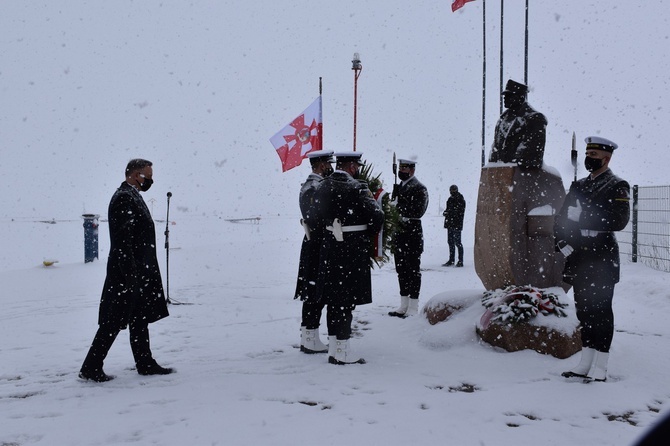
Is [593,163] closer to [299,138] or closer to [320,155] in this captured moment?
[320,155]

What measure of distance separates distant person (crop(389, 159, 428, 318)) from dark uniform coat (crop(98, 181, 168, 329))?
368cm

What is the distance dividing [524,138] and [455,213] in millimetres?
7692

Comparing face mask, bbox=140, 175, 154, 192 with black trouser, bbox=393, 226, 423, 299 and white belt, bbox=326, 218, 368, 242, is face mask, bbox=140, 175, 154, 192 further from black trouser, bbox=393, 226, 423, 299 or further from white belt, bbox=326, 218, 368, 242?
black trouser, bbox=393, 226, 423, 299

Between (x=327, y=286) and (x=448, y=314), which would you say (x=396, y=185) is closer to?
(x=448, y=314)

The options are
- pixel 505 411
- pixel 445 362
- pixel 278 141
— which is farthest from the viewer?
pixel 278 141

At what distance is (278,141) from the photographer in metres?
11.3

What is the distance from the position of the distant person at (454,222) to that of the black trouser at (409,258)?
6116 mm

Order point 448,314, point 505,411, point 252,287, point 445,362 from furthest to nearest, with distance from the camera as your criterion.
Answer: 1. point 252,287
2. point 448,314
3. point 445,362
4. point 505,411

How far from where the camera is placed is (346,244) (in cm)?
498

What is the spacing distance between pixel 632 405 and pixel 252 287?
7.42 metres

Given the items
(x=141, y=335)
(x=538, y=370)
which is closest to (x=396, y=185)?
(x=538, y=370)

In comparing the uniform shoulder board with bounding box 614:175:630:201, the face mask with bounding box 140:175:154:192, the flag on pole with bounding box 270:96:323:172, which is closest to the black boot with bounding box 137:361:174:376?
the face mask with bounding box 140:175:154:192

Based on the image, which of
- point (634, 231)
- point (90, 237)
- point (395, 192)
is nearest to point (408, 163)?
point (395, 192)

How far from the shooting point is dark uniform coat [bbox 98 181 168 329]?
172 inches
